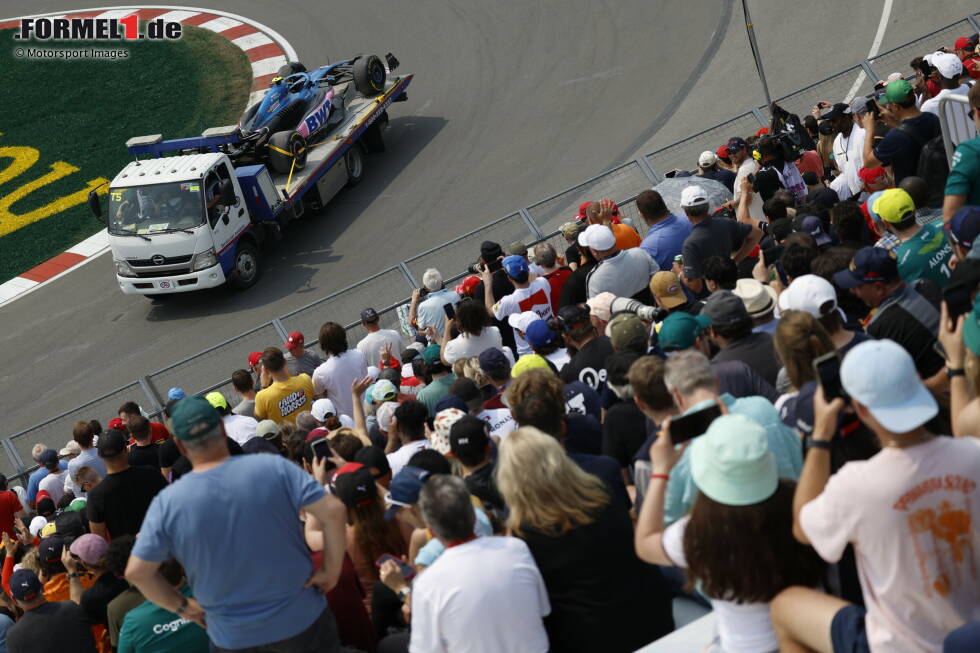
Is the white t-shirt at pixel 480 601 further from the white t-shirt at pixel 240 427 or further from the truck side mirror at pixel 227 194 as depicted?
the truck side mirror at pixel 227 194

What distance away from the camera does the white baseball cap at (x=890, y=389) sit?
364 centimetres

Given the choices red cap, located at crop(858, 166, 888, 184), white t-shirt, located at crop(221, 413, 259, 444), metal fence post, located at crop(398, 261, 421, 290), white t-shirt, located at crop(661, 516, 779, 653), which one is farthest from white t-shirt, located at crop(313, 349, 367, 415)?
white t-shirt, located at crop(661, 516, 779, 653)

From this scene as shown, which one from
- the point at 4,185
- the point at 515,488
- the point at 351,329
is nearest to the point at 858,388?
the point at 515,488

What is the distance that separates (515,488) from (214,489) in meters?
1.25

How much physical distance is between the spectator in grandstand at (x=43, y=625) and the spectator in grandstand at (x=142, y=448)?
9.23 feet

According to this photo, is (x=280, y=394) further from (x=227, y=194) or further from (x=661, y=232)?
(x=227, y=194)

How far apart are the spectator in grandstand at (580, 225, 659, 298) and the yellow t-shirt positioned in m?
2.67

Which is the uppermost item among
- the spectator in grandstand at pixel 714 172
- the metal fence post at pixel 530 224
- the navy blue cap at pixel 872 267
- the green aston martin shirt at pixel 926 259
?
the navy blue cap at pixel 872 267

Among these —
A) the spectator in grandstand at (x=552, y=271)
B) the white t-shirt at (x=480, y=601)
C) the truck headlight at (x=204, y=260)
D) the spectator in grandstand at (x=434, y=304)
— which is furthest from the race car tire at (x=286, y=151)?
the white t-shirt at (x=480, y=601)

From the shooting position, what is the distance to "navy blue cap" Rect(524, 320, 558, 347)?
769 cm

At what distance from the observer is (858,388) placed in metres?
3.71

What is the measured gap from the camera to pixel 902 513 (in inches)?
144

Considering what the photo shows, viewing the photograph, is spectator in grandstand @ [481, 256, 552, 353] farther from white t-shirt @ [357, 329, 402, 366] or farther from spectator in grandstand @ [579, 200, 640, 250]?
white t-shirt @ [357, 329, 402, 366]

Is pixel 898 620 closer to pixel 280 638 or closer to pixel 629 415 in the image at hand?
pixel 629 415
